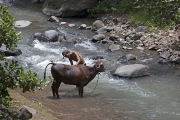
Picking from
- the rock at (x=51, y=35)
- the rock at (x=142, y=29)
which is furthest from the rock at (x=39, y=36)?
the rock at (x=142, y=29)

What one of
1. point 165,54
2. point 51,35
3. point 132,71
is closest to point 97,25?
point 51,35

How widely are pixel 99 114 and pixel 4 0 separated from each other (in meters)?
21.3

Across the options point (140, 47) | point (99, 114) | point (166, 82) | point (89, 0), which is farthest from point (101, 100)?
point (89, 0)

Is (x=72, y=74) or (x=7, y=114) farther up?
(x=7, y=114)

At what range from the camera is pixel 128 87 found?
46.4 feet

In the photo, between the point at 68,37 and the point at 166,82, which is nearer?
the point at 166,82

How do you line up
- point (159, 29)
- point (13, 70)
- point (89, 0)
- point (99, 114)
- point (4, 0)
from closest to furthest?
point (13, 70) → point (99, 114) → point (159, 29) → point (89, 0) → point (4, 0)

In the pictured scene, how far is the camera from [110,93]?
44.0 feet

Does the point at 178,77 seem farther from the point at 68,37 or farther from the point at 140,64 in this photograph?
the point at 68,37

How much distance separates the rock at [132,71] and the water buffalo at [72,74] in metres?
2.37

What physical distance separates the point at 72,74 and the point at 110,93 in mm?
1738

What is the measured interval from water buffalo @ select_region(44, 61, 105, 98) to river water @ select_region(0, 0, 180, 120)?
457mm

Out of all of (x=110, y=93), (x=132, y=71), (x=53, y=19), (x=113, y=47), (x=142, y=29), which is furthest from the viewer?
(x=53, y=19)

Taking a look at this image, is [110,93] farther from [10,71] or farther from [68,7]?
[68,7]
